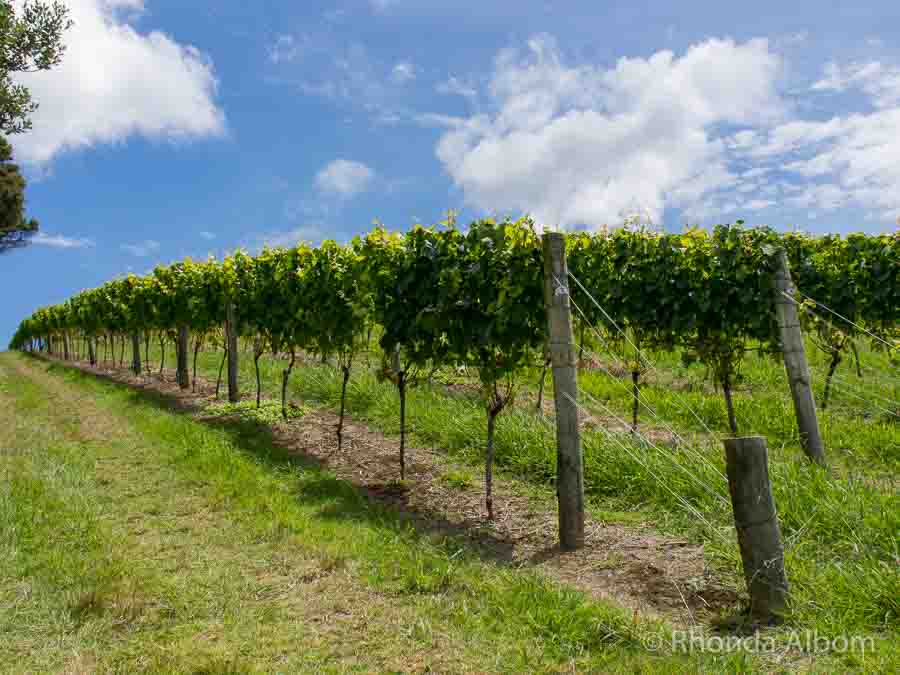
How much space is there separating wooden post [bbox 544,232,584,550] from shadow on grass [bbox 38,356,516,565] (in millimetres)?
268

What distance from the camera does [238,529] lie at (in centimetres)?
543

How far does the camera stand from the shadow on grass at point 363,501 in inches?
204

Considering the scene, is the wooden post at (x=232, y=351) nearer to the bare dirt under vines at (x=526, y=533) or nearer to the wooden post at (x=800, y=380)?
the bare dirt under vines at (x=526, y=533)

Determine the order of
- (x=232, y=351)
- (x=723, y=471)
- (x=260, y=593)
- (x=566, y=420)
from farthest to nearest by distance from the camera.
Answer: (x=232, y=351) < (x=723, y=471) < (x=566, y=420) < (x=260, y=593)

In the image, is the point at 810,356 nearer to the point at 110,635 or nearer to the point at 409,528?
the point at 409,528

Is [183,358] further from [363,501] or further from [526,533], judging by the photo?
[526,533]

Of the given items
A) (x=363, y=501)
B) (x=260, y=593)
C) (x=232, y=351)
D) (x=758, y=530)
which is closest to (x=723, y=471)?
(x=758, y=530)

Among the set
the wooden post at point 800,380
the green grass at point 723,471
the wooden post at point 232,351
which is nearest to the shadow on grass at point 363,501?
the green grass at point 723,471

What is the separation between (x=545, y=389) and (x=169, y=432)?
283 inches

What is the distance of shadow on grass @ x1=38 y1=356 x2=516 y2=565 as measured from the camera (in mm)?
5188

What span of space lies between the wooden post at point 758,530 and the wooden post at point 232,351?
1097 centimetres

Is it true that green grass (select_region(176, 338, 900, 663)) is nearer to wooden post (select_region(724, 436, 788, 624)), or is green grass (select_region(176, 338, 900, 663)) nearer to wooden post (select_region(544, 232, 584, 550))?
wooden post (select_region(724, 436, 788, 624))

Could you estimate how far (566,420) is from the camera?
494cm

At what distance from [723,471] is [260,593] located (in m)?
4.44
